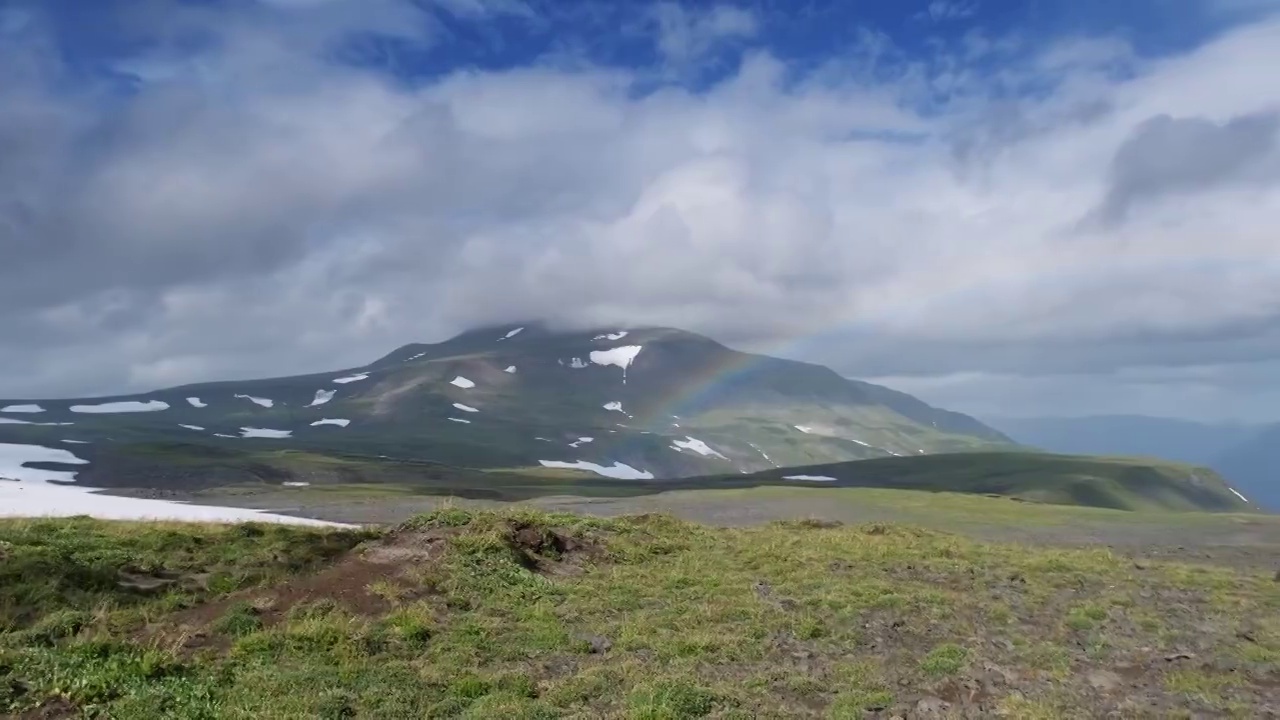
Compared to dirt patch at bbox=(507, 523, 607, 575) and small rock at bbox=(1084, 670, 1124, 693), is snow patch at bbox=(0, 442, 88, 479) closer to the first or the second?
dirt patch at bbox=(507, 523, 607, 575)

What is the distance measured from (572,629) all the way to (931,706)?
346 inches

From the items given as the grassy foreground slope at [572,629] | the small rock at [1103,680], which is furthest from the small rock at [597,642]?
the small rock at [1103,680]

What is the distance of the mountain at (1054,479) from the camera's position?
13700cm

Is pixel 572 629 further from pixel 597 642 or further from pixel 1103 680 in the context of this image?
pixel 1103 680

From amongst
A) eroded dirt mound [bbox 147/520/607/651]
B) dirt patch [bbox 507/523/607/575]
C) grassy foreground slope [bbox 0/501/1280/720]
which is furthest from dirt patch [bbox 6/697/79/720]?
dirt patch [bbox 507/523/607/575]

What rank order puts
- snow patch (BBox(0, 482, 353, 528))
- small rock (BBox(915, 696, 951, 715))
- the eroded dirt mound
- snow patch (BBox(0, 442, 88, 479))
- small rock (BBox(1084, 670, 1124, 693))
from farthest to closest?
snow patch (BBox(0, 442, 88, 479)) < snow patch (BBox(0, 482, 353, 528)) < the eroded dirt mound < small rock (BBox(1084, 670, 1124, 693)) < small rock (BBox(915, 696, 951, 715))

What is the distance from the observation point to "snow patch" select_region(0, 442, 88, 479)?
110 meters

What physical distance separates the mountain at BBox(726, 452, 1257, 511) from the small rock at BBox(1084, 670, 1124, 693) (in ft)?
389

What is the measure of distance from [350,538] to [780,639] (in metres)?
15.7

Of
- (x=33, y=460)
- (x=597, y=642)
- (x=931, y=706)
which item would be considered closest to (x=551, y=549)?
(x=597, y=642)

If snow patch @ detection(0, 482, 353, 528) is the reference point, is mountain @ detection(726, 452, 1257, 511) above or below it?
above

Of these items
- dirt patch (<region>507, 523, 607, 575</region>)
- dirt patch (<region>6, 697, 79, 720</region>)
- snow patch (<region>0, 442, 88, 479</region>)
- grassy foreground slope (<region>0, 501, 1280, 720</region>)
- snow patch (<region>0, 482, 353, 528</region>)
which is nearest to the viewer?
dirt patch (<region>6, 697, 79, 720</region>)

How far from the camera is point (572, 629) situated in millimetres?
19812

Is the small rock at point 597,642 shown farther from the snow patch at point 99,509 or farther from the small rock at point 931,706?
the snow patch at point 99,509
